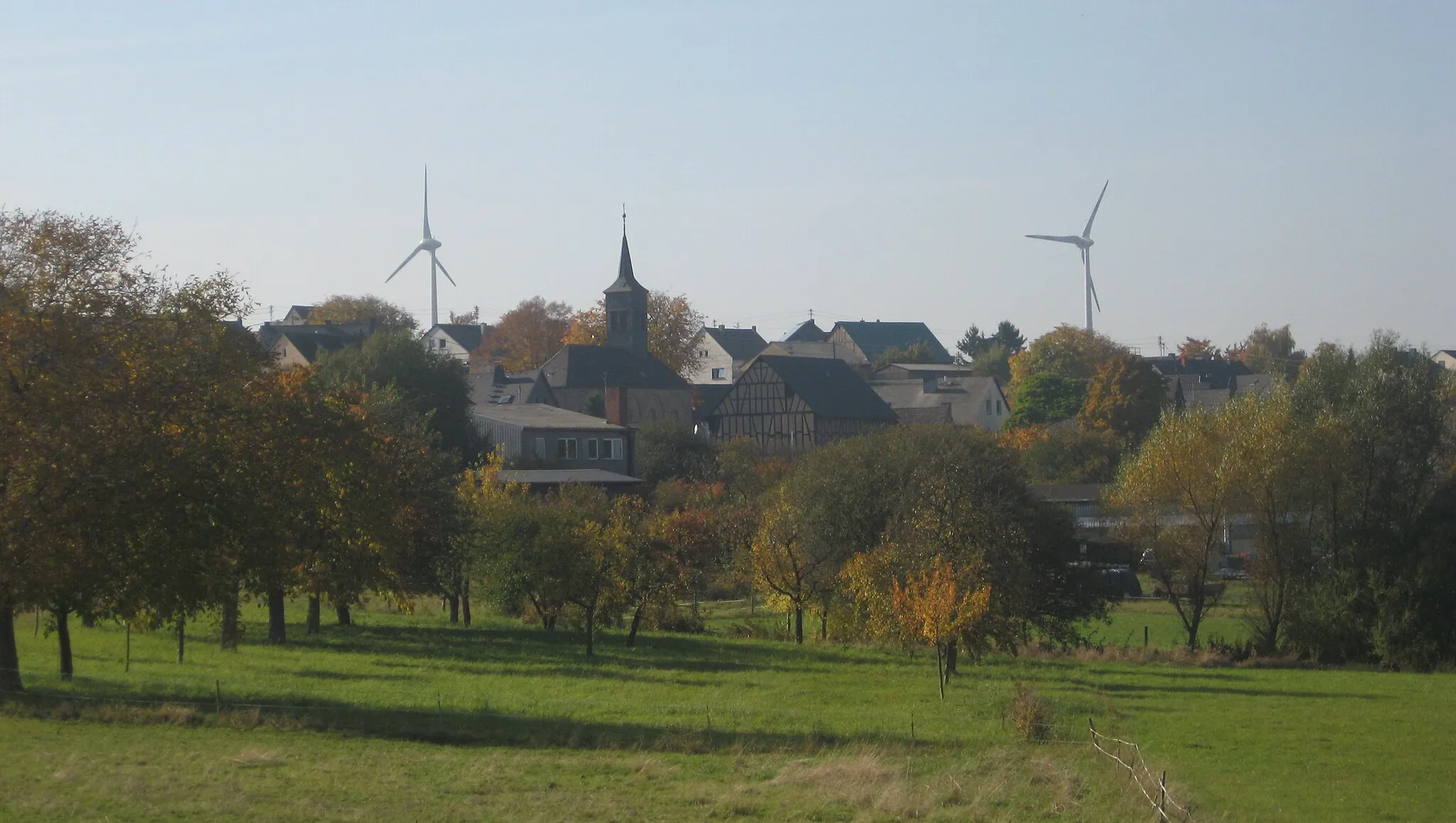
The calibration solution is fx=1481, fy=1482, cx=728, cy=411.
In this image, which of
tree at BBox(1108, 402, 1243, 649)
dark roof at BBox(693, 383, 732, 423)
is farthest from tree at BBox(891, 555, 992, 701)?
dark roof at BBox(693, 383, 732, 423)

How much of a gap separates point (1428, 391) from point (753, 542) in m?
24.4

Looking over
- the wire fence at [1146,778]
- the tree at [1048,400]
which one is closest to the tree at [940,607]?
the wire fence at [1146,778]

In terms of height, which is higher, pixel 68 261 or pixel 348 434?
pixel 68 261

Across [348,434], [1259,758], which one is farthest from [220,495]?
[1259,758]

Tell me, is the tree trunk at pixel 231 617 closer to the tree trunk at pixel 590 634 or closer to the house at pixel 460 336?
the tree trunk at pixel 590 634

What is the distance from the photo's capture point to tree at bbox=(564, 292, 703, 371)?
14050cm

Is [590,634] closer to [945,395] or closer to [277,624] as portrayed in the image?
[277,624]

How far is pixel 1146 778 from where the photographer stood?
21.5 m

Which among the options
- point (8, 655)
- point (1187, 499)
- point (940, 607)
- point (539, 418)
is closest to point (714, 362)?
point (539, 418)

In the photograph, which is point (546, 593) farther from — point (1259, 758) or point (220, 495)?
point (1259, 758)

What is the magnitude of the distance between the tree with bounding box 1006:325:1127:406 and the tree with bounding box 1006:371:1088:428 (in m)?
13.3

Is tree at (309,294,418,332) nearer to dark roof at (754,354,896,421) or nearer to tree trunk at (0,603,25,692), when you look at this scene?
dark roof at (754,354,896,421)

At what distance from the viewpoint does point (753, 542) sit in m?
52.0

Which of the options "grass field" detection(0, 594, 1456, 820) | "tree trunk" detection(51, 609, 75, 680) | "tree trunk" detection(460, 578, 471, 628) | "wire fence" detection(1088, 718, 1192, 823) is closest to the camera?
"wire fence" detection(1088, 718, 1192, 823)
